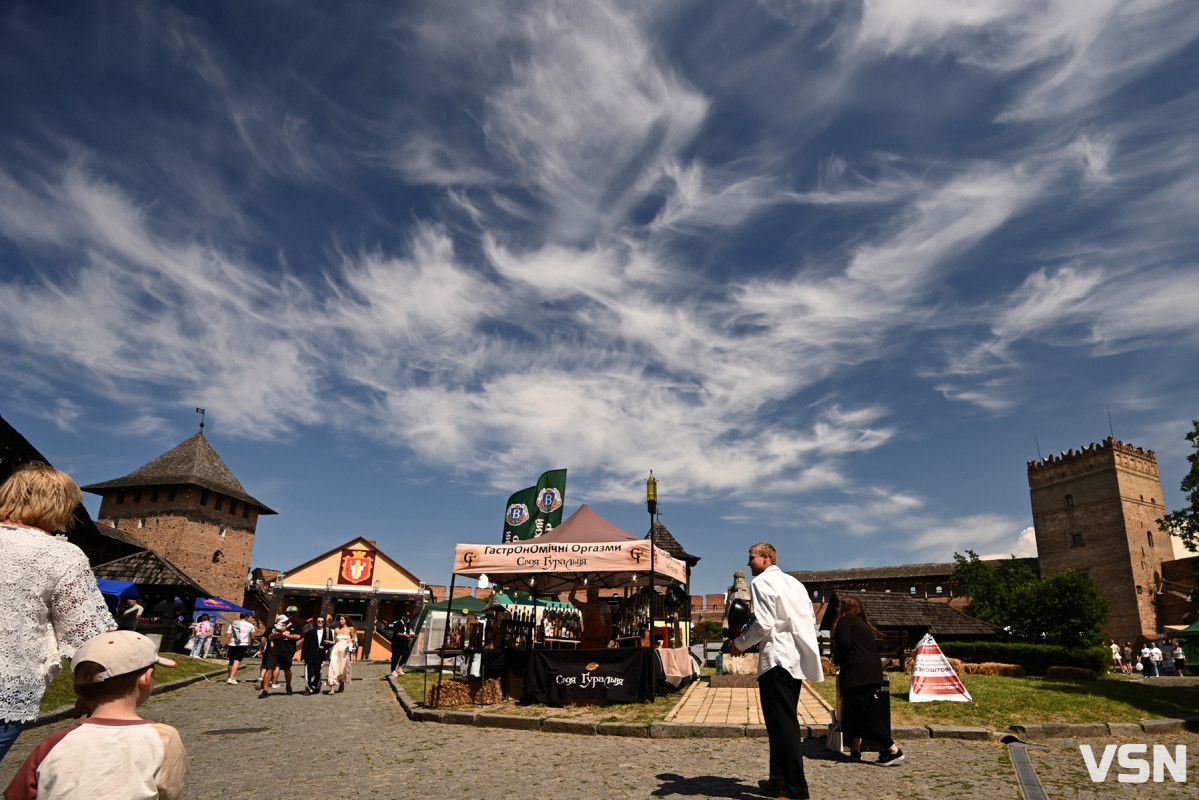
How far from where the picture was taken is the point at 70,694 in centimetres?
1108

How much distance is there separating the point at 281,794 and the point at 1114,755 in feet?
26.5

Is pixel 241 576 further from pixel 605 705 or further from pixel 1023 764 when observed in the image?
pixel 1023 764

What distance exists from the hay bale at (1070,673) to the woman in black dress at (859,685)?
1825 cm

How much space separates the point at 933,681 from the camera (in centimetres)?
1063

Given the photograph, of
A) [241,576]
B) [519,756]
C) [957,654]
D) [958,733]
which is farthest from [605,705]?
[241,576]

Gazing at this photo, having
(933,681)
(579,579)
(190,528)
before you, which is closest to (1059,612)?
(933,681)

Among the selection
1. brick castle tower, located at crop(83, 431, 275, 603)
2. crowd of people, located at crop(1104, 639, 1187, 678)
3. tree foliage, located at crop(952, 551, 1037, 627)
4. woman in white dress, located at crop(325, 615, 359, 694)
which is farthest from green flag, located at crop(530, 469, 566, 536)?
tree foliage, located at crop(952, 551, 1037, 627)

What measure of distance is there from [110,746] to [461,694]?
10099 millimetres

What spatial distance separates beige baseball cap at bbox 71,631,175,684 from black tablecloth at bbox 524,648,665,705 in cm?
954

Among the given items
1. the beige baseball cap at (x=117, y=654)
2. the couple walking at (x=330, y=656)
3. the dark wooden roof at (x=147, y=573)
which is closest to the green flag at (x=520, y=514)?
the couple walking at (x=330, y=656)

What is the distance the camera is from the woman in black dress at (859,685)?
6750mm

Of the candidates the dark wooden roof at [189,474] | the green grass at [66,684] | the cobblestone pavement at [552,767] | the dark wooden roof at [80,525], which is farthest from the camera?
the dark wooden roof at [189,474]

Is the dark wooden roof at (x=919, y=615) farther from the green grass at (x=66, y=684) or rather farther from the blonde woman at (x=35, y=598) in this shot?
the blonde woman at (x=35, y=598)
